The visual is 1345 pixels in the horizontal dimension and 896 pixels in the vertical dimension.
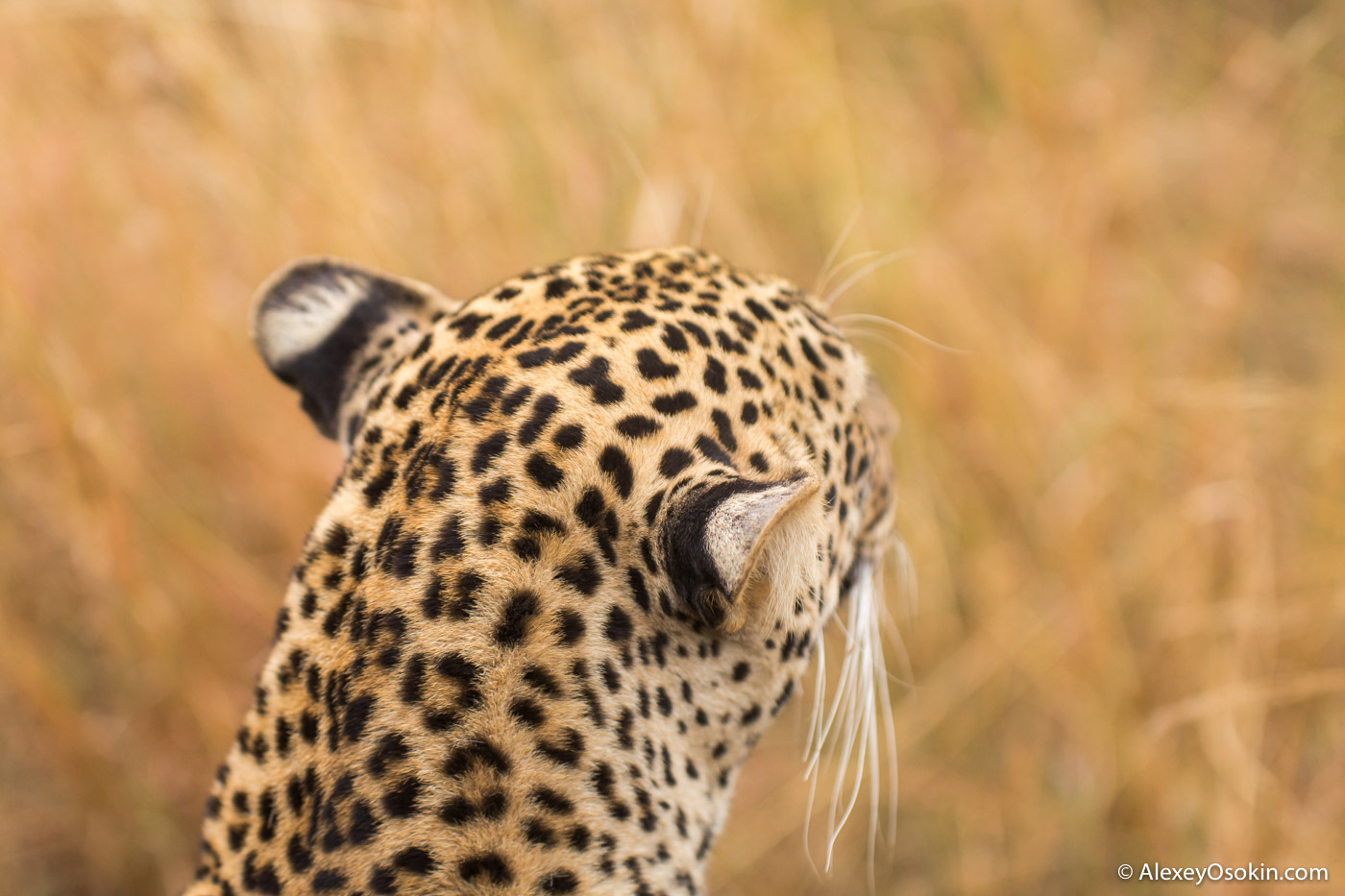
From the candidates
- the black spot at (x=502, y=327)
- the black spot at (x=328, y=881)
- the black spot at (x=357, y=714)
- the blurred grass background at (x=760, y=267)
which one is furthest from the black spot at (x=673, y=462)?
Answer: the blurred grass background at (x=760, y=267)

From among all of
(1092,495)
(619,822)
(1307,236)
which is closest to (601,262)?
(619,822)

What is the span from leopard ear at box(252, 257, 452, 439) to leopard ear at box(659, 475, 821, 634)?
594 mm

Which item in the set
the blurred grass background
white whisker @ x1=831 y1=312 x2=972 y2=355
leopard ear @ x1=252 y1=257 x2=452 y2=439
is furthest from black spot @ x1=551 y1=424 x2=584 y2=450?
the blurred grass background

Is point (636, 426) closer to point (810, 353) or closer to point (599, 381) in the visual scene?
point (599, 381)

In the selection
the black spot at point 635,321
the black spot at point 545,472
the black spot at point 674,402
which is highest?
the black spot at point 635,321

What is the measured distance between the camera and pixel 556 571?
40.3 inches

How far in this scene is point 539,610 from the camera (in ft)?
3.33

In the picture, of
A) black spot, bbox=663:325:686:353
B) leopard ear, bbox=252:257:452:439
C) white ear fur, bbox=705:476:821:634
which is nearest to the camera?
white ear fur, bbox=705:476:821:634

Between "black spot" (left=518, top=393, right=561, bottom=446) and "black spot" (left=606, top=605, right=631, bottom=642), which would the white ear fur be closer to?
"black spot" (left=606, top=605, right=631, bottom=642)

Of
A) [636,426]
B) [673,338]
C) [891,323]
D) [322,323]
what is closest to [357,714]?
[636,426]

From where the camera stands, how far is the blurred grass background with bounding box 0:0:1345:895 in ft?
7.91

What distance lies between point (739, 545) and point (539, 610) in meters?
0.21

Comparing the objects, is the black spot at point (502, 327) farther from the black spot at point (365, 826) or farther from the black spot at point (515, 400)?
the black spot at point (365, 826)

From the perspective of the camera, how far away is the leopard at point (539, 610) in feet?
3.29
